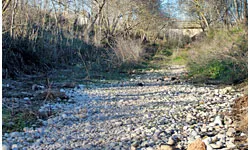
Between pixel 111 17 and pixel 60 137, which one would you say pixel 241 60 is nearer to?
pixel 60 137

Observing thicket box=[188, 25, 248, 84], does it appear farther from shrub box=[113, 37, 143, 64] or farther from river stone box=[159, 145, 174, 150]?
river stone box=[159, 145, 174, 150]

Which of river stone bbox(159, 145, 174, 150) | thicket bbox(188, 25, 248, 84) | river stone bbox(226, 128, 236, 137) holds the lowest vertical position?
river stone bbox(159, 145, 174, 150)

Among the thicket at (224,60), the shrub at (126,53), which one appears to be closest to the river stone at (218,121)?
the thicket at (224,60)

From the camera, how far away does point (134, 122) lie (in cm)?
415

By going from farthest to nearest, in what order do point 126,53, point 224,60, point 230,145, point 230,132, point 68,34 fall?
point 68,34
point 126,53
point 224,60
point 230,132
point 230,145

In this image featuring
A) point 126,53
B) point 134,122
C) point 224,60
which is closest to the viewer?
point 134,122

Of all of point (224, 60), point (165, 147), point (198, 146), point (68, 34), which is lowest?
point (165, 147)

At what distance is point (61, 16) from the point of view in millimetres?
13547

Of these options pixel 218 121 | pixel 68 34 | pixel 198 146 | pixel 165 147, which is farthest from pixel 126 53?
pixel 198 146

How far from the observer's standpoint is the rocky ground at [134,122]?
3.24m

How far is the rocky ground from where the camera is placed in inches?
127

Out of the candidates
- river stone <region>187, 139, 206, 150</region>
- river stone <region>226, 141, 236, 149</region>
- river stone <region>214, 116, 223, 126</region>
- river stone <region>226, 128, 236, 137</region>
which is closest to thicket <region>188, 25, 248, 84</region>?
river stone <region>214, 116, 223, 126</region>

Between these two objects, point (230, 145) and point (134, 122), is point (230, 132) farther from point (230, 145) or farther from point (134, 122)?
point (134, 122)

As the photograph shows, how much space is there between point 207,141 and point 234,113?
1433 mm
